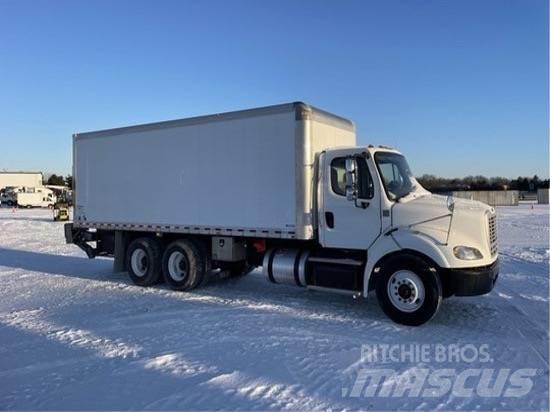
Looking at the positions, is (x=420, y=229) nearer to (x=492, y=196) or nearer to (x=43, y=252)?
(x=43, y=252)

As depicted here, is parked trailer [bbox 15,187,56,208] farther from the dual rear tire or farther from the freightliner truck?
the dual rear tire

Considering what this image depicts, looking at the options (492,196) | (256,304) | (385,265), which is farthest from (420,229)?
(492,196)

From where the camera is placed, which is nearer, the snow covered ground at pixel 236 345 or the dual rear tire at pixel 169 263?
the snow covered ground at pixel 236 345

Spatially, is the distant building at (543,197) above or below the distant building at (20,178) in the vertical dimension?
below

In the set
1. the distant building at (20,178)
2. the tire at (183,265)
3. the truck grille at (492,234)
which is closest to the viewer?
the truck grille at (492,234)

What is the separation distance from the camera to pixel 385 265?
25.5 feet

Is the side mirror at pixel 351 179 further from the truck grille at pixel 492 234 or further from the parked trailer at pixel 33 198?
the parked trailer at pixel 33 198

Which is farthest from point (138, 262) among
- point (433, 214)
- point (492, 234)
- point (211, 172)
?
point (492, 234)

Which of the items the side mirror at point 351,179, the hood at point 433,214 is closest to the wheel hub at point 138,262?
the side mirror at point 351,179

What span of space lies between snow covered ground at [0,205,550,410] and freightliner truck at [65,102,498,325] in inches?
25.6

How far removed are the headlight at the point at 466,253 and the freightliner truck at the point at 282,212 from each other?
0.02 metres

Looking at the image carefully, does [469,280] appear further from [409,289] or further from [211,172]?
[211,172]

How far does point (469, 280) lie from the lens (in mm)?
7191

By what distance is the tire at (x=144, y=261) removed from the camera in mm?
10930
